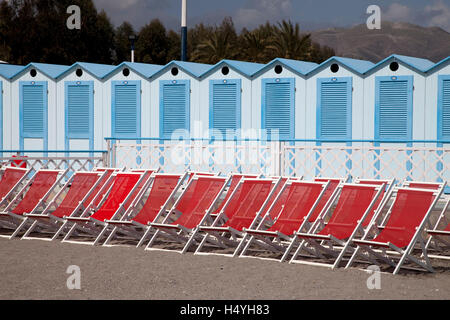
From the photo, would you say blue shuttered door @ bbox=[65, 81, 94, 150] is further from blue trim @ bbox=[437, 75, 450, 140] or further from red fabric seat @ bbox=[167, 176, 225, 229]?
red fabric seat @ bbox=[167, 176, 225, 229]

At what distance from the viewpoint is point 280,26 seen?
135ft

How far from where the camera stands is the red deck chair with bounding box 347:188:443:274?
6133 mm

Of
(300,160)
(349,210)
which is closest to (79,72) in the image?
(300,160)

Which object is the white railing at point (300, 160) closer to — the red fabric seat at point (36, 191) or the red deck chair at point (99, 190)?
the red deck chair at point (99, 190)

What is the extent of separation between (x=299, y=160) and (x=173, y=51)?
115 ft

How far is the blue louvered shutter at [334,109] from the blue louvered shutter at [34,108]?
5.71m

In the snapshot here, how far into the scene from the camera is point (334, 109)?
40.9 feet

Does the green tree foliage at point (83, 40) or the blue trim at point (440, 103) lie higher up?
the green tree foliage at point (83, 40)

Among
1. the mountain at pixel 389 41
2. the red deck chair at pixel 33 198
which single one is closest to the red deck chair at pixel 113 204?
the red deck chair at pixel 33 198

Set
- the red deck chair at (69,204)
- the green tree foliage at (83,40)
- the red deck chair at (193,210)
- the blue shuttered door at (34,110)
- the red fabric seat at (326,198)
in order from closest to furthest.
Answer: the red deck chair at (193,210)
the red fabric seat at (326,198)
the red deck chair at (69,204)
the blue shuttered door at (34,110)
the green tree foliage at (83,40)

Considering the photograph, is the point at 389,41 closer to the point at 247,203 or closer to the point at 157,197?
the point at 157,197

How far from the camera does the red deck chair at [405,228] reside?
20.1 feet

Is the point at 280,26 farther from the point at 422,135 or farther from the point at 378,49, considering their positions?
the point at 378,49

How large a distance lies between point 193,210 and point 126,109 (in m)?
6.94
